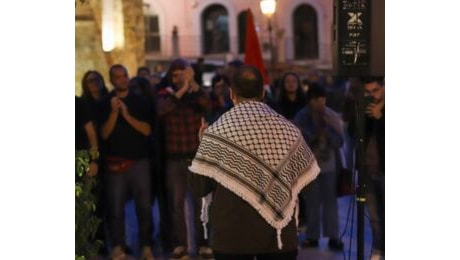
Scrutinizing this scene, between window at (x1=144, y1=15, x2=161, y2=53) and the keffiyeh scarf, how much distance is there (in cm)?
1282

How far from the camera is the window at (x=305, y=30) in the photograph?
2030 cm

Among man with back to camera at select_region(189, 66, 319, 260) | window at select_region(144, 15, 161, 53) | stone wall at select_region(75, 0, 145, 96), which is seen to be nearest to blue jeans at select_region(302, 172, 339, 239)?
stone wall at select_region(75, 0, 145, 96)

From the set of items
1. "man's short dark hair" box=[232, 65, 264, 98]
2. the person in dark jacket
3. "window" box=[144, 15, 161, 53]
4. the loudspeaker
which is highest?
"window" box=[144, 15, 161, 53]

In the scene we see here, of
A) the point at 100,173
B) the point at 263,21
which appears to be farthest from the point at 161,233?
the point at 263,21

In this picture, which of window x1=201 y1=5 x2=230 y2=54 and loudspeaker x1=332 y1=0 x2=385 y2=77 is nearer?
loudspeaker x1=332 y1=0 x2=385 y2=77

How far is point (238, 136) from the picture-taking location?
4000 mm

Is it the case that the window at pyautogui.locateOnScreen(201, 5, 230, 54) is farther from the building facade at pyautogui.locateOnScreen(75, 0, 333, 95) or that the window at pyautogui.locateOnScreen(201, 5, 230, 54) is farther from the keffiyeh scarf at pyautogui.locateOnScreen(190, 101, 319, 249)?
the keffiyeh scarf at pyautogui.locateOnScreen(190, 101, 319, 249)

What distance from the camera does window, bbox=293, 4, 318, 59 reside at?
2030 cm

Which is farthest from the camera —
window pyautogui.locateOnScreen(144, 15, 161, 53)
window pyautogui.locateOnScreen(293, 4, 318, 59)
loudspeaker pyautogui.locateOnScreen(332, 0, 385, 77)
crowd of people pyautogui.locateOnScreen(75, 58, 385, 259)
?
window pyautogui.locateOnScreen(293, 4, 318, 59)

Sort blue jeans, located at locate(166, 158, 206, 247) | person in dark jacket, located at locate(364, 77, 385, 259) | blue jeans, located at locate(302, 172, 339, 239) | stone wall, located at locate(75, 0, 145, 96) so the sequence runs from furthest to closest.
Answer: stone wall, located at locate(75, 0, 145, 96) → blue jeans, located at locate(302, 172, 339, 239) → blue jeans, located at locate(166, 158, 206, 247) → person in dark jacket, located at locate(364, 77, 385, 259)

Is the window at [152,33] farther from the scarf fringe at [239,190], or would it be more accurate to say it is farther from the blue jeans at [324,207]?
the scarf fringe at [239,190]
